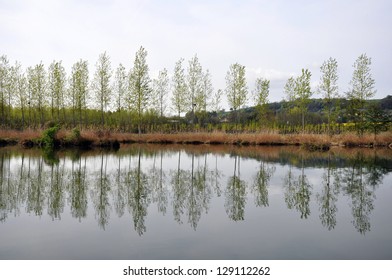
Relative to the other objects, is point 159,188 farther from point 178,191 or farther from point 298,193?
point 298,193

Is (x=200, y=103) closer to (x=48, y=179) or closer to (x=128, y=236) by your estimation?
(x=48, y=179)

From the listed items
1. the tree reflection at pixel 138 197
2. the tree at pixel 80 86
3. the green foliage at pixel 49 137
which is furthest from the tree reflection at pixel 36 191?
the tree at pixel 80 86

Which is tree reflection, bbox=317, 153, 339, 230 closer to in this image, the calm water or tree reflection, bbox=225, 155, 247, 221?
the calm water

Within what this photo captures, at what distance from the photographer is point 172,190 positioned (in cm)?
688

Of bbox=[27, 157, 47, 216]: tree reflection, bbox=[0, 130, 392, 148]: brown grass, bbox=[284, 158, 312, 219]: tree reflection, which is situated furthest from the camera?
bbox=[0, 130, 392, 148]: brown grass

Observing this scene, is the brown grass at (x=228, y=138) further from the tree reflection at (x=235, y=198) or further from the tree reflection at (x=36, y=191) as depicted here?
the tree reflection at (x=235, y=198)

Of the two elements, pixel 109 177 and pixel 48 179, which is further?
pixel 109 177

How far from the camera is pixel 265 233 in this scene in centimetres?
423

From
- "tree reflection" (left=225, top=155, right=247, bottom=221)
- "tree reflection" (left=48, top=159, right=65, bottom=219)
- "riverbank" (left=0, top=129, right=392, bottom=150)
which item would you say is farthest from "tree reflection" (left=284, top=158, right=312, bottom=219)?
"riverbank" (left=0, top=129, right=392, bottom=150)

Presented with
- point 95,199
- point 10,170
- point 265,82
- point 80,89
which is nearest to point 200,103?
point 265,82

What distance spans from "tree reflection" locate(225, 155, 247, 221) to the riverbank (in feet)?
42.2

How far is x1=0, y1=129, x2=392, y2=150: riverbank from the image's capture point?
19172 mm

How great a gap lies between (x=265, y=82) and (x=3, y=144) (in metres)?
23.9

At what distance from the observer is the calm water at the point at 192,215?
3.65 meters
